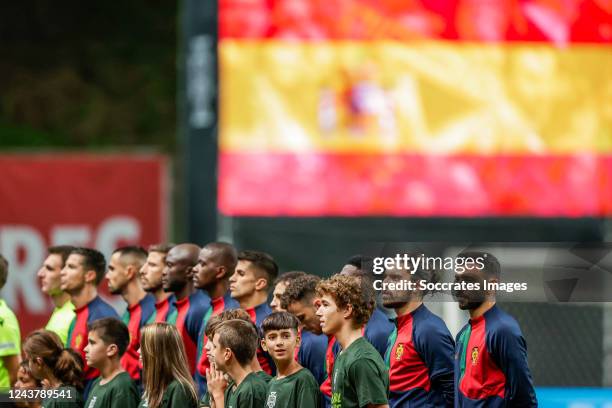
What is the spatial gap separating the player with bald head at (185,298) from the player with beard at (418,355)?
1593 mm

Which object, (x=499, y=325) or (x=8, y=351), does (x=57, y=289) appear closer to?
(x=8, y=351)

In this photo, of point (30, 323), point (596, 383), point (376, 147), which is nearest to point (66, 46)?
point (30, 323)

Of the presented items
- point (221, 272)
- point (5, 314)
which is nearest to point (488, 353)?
point (221, 272)

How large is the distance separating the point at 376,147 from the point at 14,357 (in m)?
5.53

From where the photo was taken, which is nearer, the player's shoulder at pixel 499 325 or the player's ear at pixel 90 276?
the player's shoulder at pixel 499 325

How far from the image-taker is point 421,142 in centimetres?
1324

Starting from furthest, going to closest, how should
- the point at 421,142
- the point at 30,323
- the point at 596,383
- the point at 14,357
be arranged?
the point at 30,323 < the point at 421,142 < the point at 596,383 < the point at 14,357

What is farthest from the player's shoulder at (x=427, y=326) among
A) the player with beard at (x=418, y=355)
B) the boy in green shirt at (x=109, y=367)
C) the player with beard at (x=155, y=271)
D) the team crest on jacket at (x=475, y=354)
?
the player with beard at (x=155, y=271)

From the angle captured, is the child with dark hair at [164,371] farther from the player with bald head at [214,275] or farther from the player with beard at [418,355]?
the player with bald head at [214,275]

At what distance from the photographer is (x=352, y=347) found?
6.44 metres

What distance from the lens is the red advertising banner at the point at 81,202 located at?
14859 mm

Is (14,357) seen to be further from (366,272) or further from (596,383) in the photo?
(596,383)

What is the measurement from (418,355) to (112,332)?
4.77 feet
